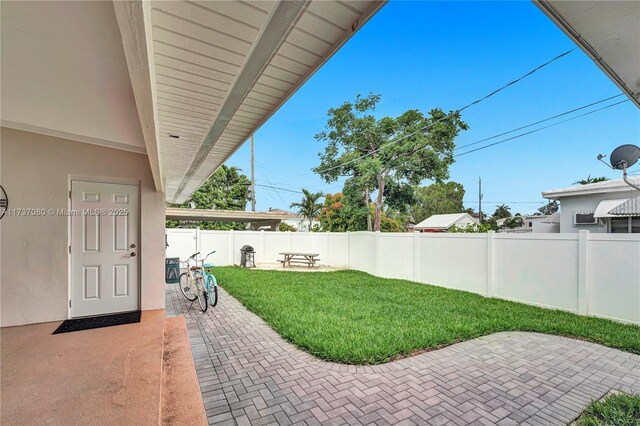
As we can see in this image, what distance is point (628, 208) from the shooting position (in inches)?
358

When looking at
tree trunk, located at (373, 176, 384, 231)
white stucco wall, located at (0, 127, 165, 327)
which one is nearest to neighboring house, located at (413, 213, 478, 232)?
tree trunk, located at (373, 176, 384, 231)

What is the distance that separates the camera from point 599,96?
8172 millimetres

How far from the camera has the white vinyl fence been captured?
16.2 feet

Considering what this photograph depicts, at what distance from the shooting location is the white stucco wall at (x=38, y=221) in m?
3.62

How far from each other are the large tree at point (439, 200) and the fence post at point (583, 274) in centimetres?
3634

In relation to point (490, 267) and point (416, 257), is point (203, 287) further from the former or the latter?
point (490, 267)

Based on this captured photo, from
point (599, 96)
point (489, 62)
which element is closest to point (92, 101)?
point (599, 96)

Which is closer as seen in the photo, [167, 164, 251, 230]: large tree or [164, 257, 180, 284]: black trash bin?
[164, 257, 180, 284]: black trash bin

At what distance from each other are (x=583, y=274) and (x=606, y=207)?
6560mm

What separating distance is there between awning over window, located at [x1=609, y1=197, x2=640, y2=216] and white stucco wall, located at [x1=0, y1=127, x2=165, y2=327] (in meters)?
13.1

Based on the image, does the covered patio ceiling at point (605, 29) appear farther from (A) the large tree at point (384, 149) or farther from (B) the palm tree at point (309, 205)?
(B) the palm tree at point (309, 205)

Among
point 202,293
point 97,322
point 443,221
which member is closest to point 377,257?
point 202,293

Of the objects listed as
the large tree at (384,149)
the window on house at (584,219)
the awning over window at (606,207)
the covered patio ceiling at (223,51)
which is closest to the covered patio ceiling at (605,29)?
the covered patio ceiling at (223,51)

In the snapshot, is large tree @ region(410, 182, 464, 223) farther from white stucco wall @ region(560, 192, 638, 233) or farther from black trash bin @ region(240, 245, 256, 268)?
black trash bin @ region(240, 245, 256, 268)
